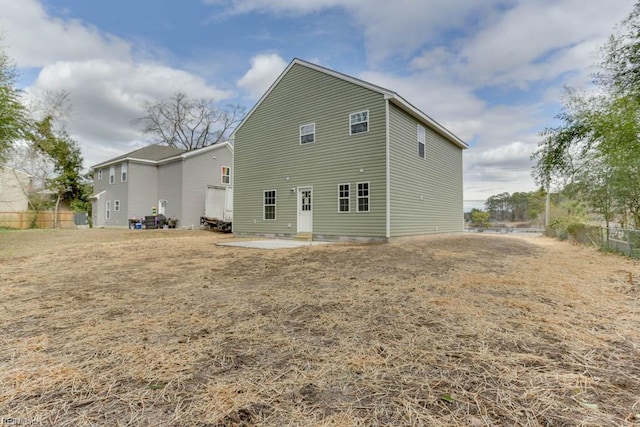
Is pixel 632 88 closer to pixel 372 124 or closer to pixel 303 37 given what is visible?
pixel 372 124

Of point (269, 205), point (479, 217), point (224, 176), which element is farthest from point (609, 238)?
point (479, 217)

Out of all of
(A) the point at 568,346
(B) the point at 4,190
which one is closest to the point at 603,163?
(A) the point at 568,346

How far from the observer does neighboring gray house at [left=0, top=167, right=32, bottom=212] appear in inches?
874

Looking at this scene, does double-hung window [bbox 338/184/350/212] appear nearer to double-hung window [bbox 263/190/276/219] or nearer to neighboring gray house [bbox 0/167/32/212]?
double-hung window [bbox 263/190/276/219]

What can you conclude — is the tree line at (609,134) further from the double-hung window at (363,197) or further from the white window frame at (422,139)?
the double-hung window at (363,197)

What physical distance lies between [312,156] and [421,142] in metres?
4.77

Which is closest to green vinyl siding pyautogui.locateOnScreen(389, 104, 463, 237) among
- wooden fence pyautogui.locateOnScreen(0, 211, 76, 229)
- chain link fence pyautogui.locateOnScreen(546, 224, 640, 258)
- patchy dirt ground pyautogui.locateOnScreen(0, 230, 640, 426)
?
chain link fence pyautogui.locateOnScreen(546, 224, 640, 258)

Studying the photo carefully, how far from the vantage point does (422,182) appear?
12578 millimetres

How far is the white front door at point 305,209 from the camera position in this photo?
39.2 feet

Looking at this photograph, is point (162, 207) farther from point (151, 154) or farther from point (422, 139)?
point (422, 139)

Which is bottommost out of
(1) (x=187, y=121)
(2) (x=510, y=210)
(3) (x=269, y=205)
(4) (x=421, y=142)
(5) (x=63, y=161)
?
(3) (x=269, y=205)

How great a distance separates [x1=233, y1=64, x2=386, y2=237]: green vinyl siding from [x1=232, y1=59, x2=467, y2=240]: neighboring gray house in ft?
0.12

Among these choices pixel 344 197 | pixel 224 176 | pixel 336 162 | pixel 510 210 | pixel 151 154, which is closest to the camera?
pixel 344 197

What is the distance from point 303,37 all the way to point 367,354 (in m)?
13.5
